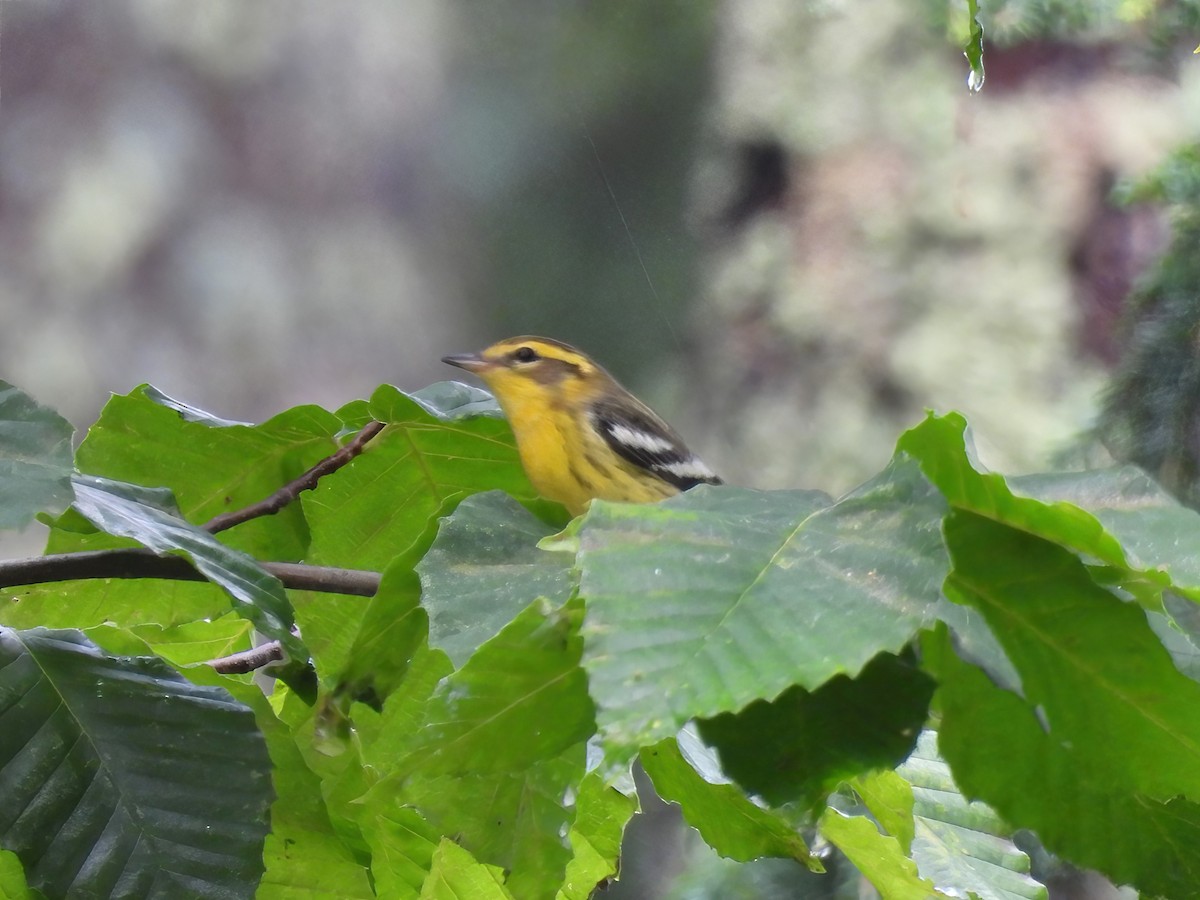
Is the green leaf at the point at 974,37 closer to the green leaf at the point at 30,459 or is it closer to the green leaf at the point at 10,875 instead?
the green leaf at the point at 30,459

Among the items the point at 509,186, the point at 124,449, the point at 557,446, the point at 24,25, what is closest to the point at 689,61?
the point at 509,186

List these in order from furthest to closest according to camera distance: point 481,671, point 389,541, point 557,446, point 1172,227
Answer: point 1172,227, point 557,446, point 389,541, point 481,671

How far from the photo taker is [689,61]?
2.56 metres

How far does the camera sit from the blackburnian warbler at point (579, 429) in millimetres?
820

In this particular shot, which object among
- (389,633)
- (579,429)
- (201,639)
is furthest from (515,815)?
(579,429)

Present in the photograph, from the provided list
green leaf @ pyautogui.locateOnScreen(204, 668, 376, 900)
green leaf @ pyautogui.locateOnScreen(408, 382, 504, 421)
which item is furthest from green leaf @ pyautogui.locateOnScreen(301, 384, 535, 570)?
green leaf @ pyautogui.locateOnScreen(204, 668, 376, 900)

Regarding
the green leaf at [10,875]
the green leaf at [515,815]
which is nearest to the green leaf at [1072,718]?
the green leaf at [515,815]

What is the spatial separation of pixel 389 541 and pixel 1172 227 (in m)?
1.49

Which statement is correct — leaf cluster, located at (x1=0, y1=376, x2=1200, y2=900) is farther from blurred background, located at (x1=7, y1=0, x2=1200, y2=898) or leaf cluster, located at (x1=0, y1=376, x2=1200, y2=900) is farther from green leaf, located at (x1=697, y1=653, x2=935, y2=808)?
blurred background, located at (x1=7, y1=0, x2=1200, y2=898)

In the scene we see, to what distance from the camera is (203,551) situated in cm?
36

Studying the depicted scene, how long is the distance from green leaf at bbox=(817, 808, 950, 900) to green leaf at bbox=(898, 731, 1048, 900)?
0.03 m

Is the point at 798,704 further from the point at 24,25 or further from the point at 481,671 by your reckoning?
the point at 24,25

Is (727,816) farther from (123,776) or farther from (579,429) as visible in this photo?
(579,429)

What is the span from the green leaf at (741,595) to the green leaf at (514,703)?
23 mm
